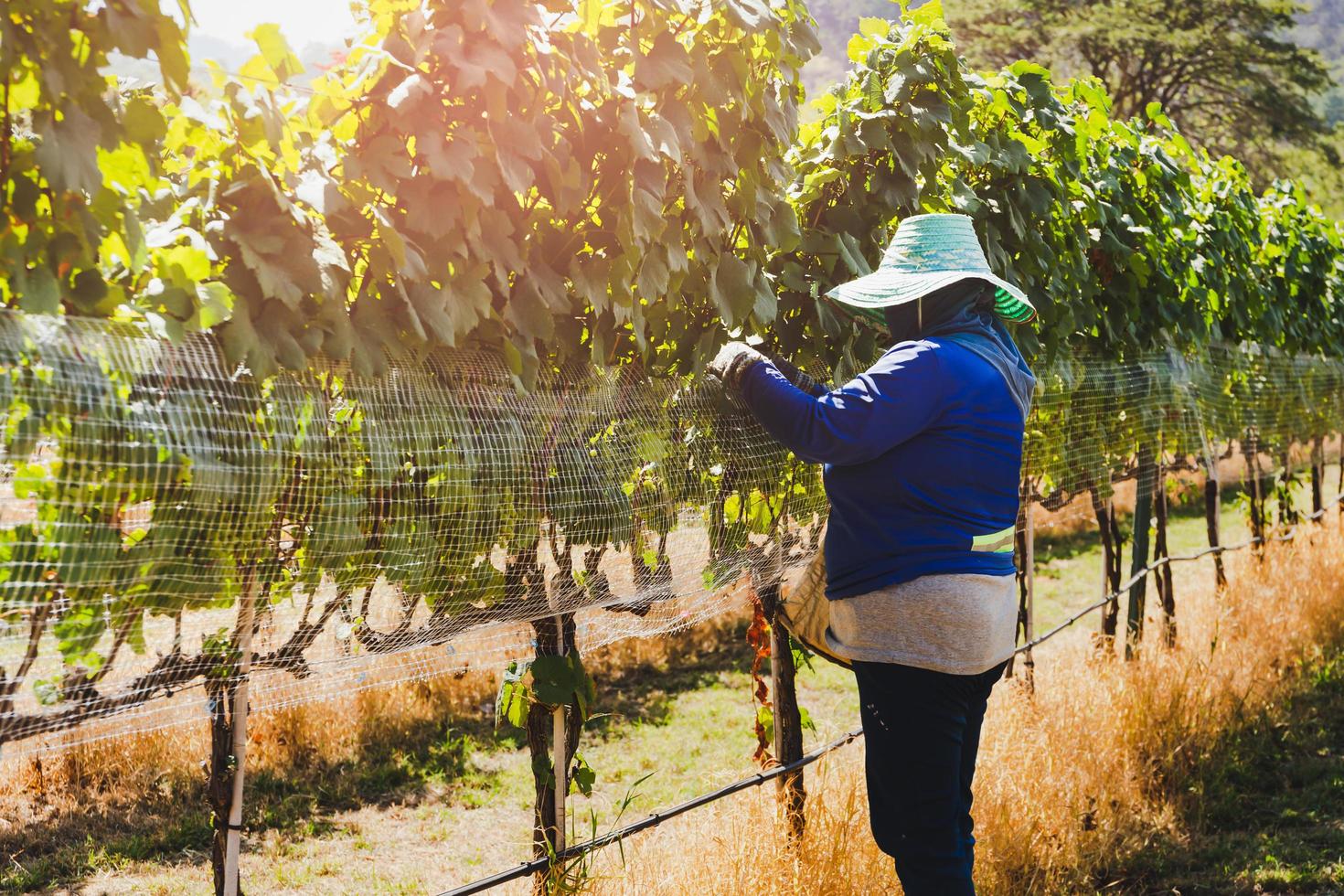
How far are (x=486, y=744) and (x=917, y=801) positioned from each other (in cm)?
406

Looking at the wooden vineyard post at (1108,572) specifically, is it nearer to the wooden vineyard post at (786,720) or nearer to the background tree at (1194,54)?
the wooden vineyard post at (786,720)

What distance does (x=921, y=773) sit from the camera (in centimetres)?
248

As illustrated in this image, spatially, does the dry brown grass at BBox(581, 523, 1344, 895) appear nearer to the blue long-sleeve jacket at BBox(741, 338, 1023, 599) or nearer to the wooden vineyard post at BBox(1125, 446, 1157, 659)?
the wooden vineyard post at BBox(1125, 446, 1157, 659)

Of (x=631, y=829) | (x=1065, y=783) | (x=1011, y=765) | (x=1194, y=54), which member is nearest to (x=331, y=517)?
(x=631, y=829)

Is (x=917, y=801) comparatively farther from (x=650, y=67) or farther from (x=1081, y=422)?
(x=1081, y=422)

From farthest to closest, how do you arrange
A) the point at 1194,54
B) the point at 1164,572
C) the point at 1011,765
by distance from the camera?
the point at 1194,54, the point at 1164,572, the point at 1011,765

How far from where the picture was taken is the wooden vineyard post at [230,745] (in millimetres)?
1931

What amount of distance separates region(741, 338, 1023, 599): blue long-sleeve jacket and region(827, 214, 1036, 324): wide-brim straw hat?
141mm

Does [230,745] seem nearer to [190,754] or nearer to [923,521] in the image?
[923,521]

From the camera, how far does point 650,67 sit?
7.45 ft

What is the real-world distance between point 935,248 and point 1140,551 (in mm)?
3893

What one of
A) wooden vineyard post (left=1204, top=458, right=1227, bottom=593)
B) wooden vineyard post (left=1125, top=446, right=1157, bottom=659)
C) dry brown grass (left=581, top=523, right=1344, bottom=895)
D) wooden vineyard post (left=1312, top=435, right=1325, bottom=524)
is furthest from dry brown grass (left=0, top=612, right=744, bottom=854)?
wooden vineyard post (left=1312, top=435, right=1325, bottom=524)

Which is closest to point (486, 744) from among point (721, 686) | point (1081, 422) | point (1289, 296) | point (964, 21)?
point (721, 686)

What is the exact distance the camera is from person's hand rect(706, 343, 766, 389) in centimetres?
237
